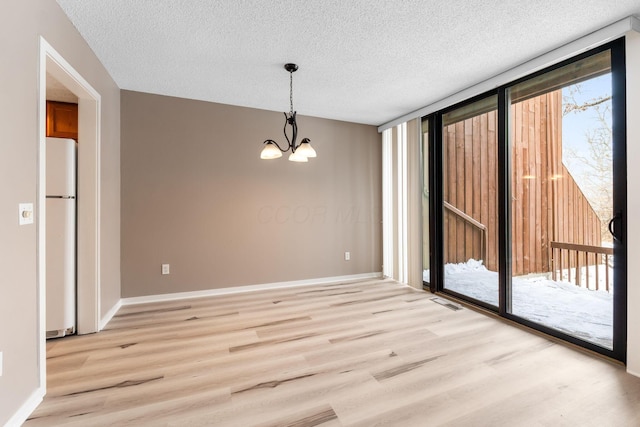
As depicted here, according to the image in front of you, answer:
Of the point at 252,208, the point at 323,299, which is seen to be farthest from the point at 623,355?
the point at 252,208

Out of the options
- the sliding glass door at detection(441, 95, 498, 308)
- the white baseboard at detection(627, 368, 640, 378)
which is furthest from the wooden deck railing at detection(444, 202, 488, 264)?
the white baseboard at detection(627, 368, 640, 378)

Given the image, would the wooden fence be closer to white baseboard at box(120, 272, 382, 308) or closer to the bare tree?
the bare tree

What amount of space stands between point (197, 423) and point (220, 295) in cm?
231

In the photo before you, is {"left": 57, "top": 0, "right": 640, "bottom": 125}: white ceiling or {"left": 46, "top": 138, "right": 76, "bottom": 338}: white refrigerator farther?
{"left": 46, "top": 138, "right": 76, "bottom": 338}: white refrigerator

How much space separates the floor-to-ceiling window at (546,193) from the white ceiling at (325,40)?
1.60 feet

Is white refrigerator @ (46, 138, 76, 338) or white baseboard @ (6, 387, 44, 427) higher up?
white refrigerator @ (46, 138, 76, 338)

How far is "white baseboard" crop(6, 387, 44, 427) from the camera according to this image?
1484 millimetres

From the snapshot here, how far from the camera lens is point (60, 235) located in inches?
98.5

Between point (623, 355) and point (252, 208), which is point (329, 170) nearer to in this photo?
point (252, 208)

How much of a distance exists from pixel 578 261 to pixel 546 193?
77 cm

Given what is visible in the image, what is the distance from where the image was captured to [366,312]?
3.18 metres

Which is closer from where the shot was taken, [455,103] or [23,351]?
[23,351]

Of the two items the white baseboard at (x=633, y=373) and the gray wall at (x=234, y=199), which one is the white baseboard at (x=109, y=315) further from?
the white baseboard at (x=633, y=373)

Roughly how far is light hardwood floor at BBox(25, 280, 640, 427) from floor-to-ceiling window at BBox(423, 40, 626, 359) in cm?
61
